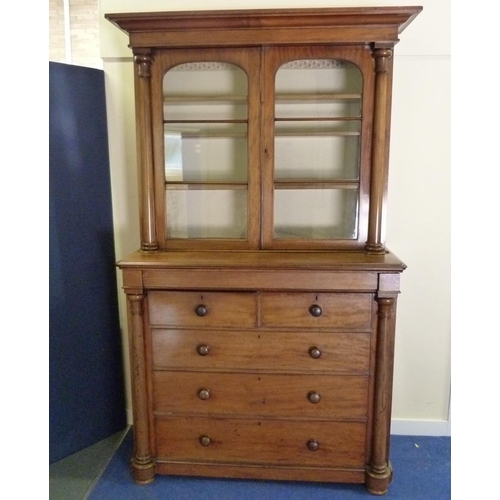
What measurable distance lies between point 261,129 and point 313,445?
4.31ft

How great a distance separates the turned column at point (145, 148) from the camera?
5.94 ft

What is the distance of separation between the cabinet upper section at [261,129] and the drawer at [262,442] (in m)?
0.74

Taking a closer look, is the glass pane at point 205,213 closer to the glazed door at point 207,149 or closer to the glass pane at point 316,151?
the glazed door at point 207,149

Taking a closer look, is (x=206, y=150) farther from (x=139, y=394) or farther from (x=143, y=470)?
(x=143, y=470)

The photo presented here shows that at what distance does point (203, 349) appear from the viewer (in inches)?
69.9

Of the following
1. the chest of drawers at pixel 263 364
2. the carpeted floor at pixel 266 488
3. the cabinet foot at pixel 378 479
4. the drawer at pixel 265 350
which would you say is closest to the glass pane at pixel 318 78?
the chest of drawers at pixel 263 364

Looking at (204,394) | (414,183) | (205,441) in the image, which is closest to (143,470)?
(205,441)

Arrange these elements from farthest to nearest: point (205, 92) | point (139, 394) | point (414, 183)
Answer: point (414, 183)
point (205, 92)
point (139, 394)

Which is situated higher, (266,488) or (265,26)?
(265,26)

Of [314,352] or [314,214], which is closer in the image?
[314,352]

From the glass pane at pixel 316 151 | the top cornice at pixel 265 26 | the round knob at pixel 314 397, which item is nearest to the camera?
the top cornice at pixel 265 26

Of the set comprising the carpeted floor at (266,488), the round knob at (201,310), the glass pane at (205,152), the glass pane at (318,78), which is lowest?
the carpeted floor at (266,488)

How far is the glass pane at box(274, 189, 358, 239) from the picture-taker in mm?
1908
